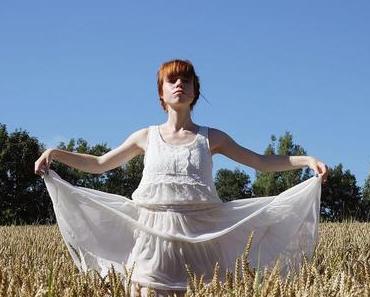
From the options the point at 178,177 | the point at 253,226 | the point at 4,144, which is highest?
the point at 4,144

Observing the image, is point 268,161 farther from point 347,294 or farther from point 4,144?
point 4,144

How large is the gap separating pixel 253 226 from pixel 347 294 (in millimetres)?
2380

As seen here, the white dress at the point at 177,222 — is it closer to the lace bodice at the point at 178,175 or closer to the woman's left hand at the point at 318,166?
the lace bodice at the point at 178,175

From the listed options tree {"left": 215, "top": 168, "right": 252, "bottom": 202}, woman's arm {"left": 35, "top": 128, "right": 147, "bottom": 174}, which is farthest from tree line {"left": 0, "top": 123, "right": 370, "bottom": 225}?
woman's arm {"left": 35, "top": 128, "right": 147, "bottom": 174}

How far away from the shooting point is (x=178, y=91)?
433 cm

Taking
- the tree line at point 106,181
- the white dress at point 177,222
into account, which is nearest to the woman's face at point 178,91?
the white dress at point 177,222

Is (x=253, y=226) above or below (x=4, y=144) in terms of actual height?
below

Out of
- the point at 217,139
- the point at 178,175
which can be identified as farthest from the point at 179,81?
the point at 178,175

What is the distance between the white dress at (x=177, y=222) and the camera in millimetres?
4086

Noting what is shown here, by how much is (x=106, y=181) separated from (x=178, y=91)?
182 ft

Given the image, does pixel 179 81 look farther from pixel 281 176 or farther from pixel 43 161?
pixel 281 176

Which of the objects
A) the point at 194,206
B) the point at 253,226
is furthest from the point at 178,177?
the point at 253,226

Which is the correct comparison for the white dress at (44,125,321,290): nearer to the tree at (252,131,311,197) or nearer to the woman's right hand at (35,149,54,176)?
Result: the woman's right hand at (35,149,54,176)

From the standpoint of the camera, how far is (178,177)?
416cm
